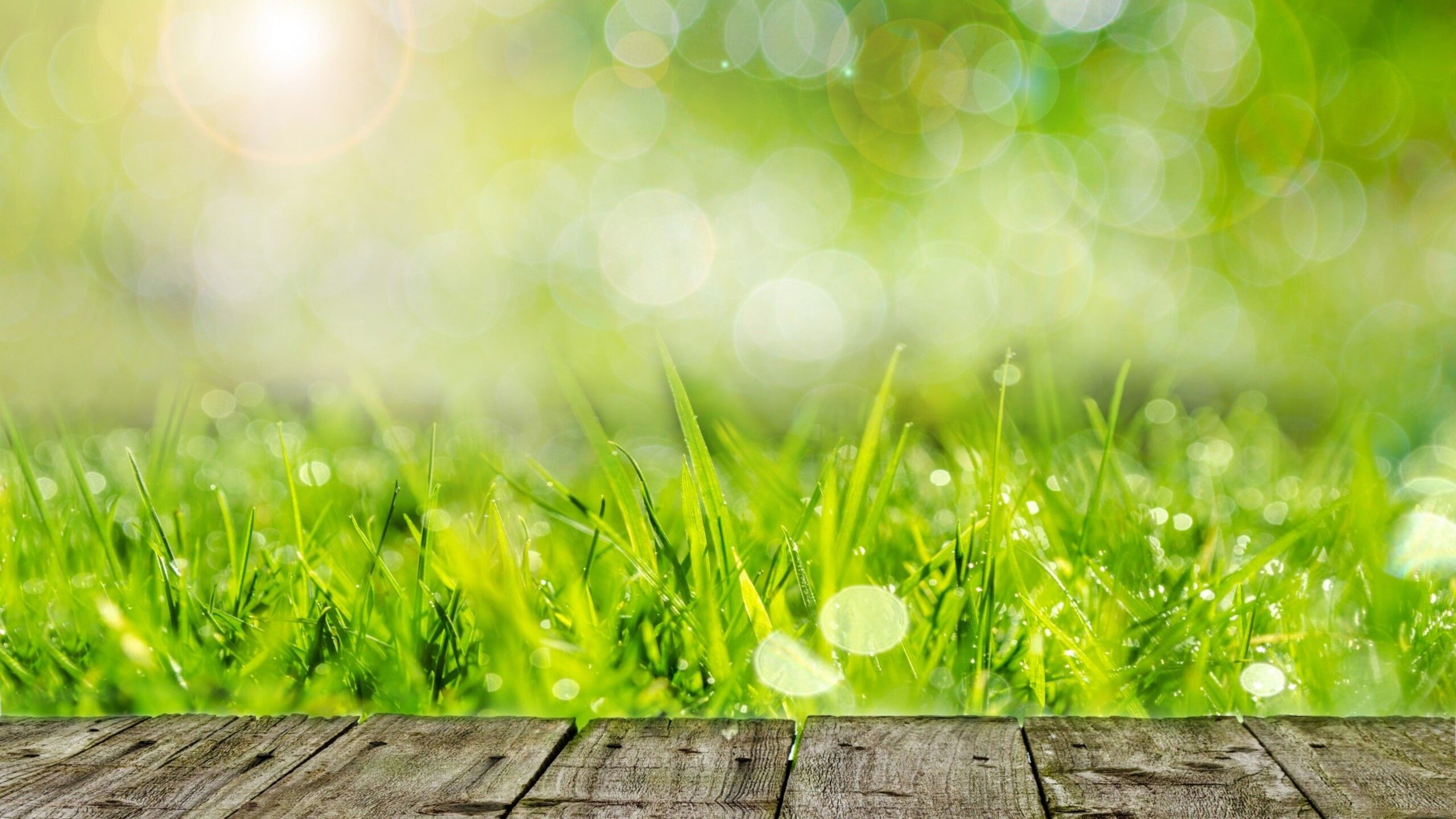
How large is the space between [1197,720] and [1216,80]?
128 inches

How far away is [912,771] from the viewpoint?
788 mm

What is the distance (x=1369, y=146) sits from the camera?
351 centimetres

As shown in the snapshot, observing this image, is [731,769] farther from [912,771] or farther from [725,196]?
[725,196]

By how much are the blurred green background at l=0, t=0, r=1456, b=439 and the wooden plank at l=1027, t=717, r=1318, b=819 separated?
1.81m

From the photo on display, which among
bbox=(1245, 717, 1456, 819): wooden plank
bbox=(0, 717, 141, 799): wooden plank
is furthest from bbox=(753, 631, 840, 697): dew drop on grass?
bbox=(0, 717, 141, 799): wooden plank

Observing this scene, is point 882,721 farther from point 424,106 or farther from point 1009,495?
point 424,106

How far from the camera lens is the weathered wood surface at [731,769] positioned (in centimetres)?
73

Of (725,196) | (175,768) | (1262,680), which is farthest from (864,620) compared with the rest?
(725,196)

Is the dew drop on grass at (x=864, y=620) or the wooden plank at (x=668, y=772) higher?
the wooden plank at (x=668, y=772)

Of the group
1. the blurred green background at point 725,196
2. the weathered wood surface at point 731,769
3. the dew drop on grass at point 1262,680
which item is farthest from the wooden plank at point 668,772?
the blurred green background at point 725,196

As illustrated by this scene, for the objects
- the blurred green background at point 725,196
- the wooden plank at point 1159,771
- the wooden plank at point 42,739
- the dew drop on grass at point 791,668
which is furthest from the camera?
the blurred green background at point 725,196

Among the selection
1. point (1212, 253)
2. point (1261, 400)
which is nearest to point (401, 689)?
point (1261, 400)

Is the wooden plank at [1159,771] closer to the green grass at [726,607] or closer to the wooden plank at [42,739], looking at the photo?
the green grass at [726,607]

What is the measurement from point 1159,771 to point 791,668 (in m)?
0.33
